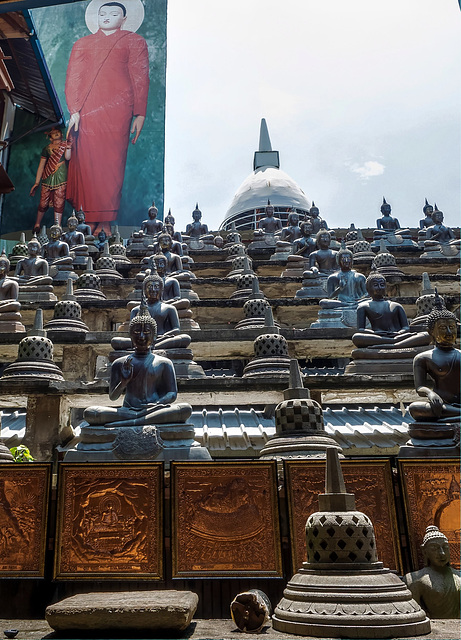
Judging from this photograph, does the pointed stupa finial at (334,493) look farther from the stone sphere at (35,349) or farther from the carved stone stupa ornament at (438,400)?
the stone sphere at (35,349)

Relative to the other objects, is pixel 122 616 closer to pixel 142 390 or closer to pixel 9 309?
pixel 142 390

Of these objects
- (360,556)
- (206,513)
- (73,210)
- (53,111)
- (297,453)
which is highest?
(53,111)

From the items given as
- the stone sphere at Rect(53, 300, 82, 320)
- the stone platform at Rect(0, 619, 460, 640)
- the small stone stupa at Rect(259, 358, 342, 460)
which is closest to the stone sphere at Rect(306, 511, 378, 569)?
the stone platform at Rect(0, 619, 460, 640)

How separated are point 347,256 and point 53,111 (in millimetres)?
19408

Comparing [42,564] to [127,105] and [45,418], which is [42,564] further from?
[127,105]

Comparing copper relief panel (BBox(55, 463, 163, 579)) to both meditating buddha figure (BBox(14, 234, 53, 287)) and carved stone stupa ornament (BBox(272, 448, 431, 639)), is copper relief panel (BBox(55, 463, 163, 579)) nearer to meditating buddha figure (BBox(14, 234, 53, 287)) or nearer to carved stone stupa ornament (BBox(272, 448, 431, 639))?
carved stone stupa ornament (BBox(272, 448, 431, 639))

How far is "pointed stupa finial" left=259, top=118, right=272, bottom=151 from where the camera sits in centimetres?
4059

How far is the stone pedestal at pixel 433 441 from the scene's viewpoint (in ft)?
19.2

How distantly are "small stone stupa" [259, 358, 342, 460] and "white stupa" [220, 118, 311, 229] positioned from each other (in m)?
26.3

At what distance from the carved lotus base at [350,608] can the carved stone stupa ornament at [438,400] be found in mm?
2605

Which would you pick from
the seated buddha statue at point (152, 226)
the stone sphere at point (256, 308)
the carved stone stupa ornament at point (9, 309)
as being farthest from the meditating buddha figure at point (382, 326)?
the seated buddha statue at point (152, 226)

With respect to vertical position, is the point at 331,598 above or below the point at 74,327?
below

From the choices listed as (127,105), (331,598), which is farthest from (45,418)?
(127,105)

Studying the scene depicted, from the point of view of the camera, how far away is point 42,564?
4445 mm
